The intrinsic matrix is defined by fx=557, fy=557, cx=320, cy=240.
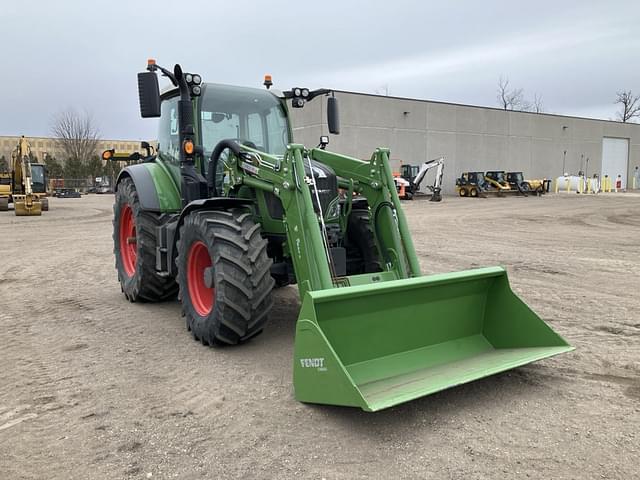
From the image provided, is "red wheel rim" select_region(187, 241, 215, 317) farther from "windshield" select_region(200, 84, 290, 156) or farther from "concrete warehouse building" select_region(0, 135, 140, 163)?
"concrete warehouse building" select_region(0, 135, 140, 163)

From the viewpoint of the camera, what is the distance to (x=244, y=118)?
602 cm

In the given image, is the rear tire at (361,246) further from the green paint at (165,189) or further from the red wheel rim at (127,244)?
the red wheel rim at (127,244)

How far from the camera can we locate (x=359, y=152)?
36.1m

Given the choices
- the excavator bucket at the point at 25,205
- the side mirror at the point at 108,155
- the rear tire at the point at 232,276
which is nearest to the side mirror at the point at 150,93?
the rear tire at the point at 232,276

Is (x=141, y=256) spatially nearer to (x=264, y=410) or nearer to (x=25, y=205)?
(x=264, y=410)

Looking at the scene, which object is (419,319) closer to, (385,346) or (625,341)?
(385,346)

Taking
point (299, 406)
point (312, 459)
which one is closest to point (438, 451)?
point (312, 459)

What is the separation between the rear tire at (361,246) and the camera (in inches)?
211

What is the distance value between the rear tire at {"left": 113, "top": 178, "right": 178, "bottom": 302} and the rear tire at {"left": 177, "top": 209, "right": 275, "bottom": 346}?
1.50 meters

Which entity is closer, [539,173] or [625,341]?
[625,341]

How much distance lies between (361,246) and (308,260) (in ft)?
3.90

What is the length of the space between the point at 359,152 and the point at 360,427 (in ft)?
110

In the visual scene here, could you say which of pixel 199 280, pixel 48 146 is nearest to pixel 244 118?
pixel 199 280

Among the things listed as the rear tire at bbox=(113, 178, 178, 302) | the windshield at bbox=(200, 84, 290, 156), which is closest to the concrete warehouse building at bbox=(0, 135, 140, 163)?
the rear tire at bbox=(113, 178, 178, 302)
